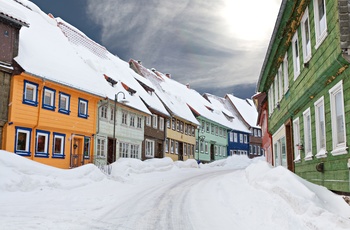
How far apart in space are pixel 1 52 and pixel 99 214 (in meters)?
11.8

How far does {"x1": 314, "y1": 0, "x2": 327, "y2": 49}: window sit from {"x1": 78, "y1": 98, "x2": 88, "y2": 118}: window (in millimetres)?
17134

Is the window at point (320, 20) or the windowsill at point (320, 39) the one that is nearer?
the windowsill at point (320, 39)

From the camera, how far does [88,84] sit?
22984 millimetres

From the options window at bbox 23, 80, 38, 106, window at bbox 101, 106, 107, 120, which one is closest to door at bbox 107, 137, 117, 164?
window at bbox 101, 106, 107, 120

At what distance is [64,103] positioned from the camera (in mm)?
21203

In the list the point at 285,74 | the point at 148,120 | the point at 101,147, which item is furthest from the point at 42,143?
the point at 148,120

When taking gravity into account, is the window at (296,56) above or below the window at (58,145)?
above

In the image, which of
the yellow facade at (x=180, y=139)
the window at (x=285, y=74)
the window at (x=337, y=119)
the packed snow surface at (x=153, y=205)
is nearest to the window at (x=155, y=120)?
the yellow facade at (x=180, y=139)

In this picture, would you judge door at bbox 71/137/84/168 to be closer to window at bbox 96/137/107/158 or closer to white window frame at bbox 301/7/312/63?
window at bbox 96/137/107/158

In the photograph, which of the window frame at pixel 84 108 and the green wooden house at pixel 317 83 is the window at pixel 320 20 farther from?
the window frame at pixel 84 108

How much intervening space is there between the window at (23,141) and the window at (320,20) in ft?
50.2

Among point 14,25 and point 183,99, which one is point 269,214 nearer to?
point 14,25

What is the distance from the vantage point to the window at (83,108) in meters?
22.6

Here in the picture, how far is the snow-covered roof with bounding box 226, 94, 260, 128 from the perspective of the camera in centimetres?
6425
